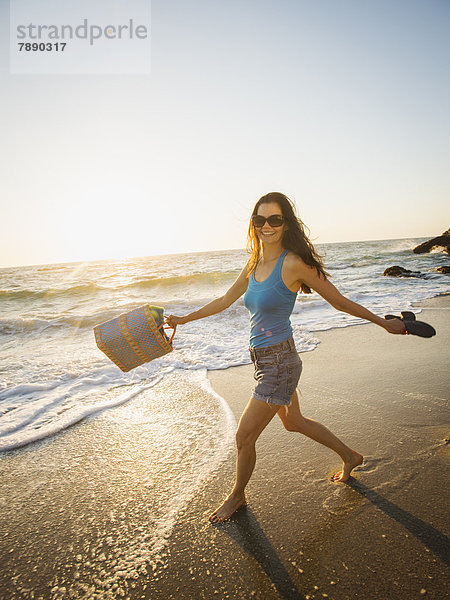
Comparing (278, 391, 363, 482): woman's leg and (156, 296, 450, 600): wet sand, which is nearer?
(156, 296, 450, 600): wet sand

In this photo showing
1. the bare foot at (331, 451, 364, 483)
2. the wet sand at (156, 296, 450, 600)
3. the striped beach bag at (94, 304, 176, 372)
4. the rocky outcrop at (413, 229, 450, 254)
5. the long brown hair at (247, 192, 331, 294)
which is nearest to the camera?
the wet sand at (156, 296, 450, 600)

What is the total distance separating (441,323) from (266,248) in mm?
6655

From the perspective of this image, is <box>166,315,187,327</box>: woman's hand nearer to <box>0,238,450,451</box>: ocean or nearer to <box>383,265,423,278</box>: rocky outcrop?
<box>0,238,450,451</box>: ocean

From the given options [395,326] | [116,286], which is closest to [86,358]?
[395,326]

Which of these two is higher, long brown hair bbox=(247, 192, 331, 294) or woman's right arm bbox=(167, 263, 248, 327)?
long brown hair bbox=(247, 192, 331, 294)

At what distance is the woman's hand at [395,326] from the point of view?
218 centimetres

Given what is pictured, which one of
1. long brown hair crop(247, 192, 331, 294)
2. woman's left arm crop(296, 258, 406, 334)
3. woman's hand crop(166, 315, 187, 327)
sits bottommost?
woman's hand crop(166, 315, 187, 327)

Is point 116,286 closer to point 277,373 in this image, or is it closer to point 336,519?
point 277,373

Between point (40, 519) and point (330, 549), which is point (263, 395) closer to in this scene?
point (330, 549)

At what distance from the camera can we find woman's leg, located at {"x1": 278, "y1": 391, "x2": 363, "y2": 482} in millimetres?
2502

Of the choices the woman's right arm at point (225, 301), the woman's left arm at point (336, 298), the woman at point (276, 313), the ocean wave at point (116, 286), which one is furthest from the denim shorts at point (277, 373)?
the ocean wave at point (116, 286)

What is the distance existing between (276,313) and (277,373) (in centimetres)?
39

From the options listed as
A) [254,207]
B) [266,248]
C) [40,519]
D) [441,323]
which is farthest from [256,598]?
[441,323]

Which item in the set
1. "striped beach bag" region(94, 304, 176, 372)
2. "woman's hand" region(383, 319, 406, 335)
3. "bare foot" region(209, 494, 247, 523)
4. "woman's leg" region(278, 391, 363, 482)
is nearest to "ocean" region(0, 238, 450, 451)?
"striped beach bag" region(94, 304, 176, 372)
